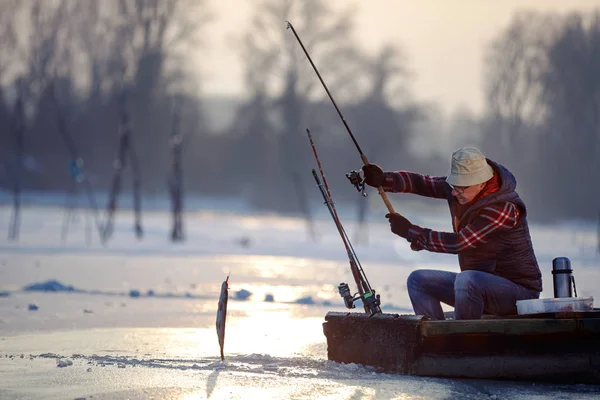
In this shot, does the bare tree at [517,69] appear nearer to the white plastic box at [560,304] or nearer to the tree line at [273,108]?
the tree line at [273,108]

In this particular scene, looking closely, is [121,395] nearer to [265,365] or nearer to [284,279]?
[265,365]

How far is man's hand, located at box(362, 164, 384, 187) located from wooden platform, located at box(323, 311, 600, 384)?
0.93m

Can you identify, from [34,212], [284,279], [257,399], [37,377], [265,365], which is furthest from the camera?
[34,212]

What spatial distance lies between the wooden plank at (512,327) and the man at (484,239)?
29 centimetres

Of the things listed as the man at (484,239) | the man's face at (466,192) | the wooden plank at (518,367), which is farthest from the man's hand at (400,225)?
the wooden plank at (518,367)

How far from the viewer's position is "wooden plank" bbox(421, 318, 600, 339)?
5.72 metres

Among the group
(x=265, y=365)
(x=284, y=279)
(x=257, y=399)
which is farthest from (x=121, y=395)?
(x=284, y=279)

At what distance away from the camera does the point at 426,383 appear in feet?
19.0

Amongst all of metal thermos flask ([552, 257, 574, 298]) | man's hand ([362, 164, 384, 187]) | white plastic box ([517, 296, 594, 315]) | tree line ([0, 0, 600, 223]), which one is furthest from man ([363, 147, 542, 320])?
tree line ([0, 0, 600, 223])

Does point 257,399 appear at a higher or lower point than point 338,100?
lower

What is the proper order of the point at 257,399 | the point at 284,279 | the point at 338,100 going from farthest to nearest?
1. the point at 338,100
2. the point at 284,279
3. the point at 257,399

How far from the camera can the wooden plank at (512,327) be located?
572cm

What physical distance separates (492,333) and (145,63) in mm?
42742

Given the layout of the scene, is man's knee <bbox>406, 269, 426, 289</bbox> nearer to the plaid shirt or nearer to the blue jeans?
the blue jeans
